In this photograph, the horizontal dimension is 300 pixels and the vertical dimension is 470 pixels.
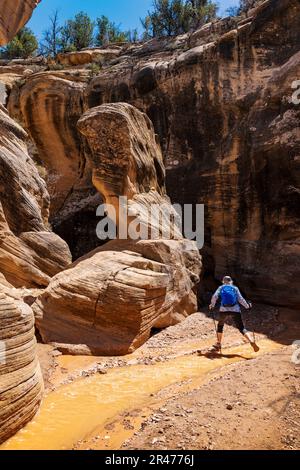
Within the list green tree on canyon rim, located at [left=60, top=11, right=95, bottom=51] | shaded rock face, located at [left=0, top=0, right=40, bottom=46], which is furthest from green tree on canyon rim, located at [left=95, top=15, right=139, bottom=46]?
shaded rock face, located at [left=0, top=0, right=40, bottom=46]

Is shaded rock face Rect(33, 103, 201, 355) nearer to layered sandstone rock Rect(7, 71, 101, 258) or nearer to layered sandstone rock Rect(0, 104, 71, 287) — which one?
layered sandstone rock Rect(0, 104, 71, 287)

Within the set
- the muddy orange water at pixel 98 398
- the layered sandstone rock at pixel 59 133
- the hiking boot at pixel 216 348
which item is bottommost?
the hiking boot at pixel 216 348

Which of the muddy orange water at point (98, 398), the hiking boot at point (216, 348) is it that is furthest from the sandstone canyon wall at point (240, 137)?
the muddy orange water at point (98, 398)

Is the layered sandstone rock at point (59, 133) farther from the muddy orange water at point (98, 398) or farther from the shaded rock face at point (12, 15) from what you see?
the muddy orange water at point (98, 398)

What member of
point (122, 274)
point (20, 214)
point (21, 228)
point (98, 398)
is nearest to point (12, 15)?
point (20, 214)

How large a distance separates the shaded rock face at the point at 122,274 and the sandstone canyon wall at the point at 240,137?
2.87 m

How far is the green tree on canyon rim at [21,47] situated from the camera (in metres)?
28.6

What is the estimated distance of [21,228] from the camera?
30.6ft

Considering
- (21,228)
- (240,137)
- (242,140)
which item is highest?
(240,137)

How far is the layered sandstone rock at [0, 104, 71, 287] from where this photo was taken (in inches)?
348

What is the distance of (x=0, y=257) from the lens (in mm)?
8648

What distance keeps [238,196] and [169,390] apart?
9040 mm

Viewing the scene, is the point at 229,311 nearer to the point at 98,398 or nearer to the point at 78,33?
the point at 98,398

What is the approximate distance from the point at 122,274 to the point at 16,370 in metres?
3.62
